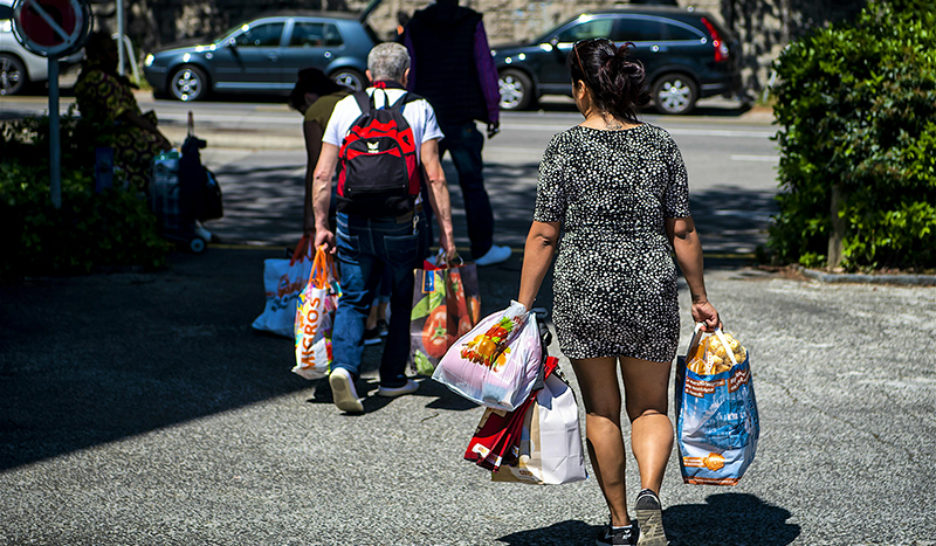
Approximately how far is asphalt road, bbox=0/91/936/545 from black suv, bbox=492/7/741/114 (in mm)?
12587

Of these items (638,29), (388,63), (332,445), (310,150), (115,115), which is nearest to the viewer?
(332,445)

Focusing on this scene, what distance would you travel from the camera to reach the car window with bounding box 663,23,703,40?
66.6 feet

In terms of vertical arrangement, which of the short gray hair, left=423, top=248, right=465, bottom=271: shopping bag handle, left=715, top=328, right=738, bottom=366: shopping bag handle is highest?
the short gray hair

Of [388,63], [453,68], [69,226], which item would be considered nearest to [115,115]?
[69,226]

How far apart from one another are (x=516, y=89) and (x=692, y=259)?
17.7m

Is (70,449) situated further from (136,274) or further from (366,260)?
(136,274)

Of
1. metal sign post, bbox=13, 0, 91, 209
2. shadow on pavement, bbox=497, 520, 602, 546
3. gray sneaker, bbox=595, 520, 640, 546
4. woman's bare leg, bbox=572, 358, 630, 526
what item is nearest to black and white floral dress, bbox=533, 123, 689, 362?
woman's bare leg, bbox=572, 358, 630, 526

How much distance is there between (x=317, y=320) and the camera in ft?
18.4

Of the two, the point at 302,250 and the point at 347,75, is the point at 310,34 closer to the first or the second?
the point at 347,75

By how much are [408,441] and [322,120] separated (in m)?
1.92

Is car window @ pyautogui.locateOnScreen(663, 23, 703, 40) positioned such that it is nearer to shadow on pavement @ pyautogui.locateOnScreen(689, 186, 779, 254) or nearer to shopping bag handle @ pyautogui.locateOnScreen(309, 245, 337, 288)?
shadow on pavement @ pyautogui.locateOnScreen(689, 186, 779, 254)

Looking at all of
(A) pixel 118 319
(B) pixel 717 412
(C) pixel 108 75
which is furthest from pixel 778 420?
(C) pixel 108 75

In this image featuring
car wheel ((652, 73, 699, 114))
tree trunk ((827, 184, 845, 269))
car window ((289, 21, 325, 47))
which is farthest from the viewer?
car window ((289, 21, 325, 47))

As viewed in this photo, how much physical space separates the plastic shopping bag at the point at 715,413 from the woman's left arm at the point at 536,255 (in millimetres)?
580
